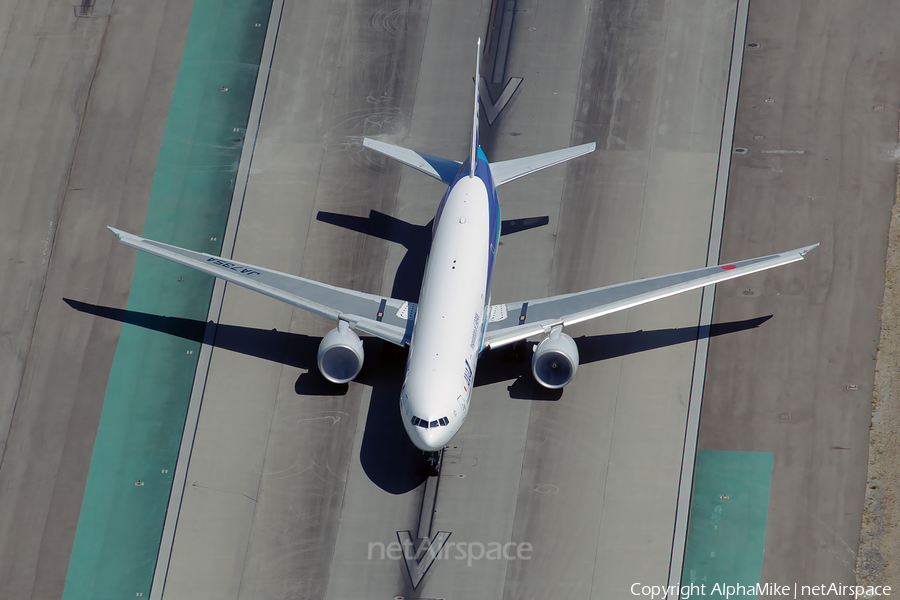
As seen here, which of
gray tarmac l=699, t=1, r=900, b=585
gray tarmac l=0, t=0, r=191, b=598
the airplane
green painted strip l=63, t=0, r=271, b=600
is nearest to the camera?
the airplane

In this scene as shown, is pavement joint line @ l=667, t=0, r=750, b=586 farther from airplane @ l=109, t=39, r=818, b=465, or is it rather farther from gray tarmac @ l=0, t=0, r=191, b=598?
gray tarmac @ l=0, t=0, r=191, b=598

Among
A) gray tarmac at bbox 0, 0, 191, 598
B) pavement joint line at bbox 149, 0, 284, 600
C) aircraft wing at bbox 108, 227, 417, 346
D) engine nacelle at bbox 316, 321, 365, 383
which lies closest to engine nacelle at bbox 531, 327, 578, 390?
aircraft wing at bbox 108, 227, 417, 346

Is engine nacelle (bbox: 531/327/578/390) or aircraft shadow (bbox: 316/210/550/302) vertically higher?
aircraft shadow (bbox: 316/210/550/302)

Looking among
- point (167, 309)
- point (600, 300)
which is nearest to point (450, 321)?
point (600, 300)

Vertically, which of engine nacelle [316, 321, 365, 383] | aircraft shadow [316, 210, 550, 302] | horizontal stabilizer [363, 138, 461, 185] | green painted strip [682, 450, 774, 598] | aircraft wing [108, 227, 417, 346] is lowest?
green painted strip [682, 450, 774, 598]

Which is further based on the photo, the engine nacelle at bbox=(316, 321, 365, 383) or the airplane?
the engine nacelle at bbox=(316, 321, 365, 383)

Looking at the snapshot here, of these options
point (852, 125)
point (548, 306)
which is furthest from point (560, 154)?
point (852, 125)

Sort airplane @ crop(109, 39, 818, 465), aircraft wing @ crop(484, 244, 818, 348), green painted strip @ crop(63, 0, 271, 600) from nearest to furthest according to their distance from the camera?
airplane @ crop(109, 39, 818, 465), aircraft wing @ crop(484, 244, 818, 348), green painted strip @ crop(63, 0, 271, 600)

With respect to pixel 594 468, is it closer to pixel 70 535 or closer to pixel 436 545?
pixel 436 545
